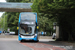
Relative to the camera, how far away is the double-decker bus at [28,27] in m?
24.6

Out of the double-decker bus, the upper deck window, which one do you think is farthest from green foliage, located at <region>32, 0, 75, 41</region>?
the double-decker bus

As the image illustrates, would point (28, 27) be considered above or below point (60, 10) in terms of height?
below

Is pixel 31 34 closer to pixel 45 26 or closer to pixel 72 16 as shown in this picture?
pixel 72 16

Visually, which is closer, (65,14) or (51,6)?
(51,6)

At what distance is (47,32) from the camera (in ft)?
194

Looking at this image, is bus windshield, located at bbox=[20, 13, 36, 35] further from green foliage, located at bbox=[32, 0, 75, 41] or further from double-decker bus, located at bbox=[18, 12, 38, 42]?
green foliage, located at bbox=[32, 0, 75, 41]

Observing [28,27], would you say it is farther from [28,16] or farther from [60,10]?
[60,10]

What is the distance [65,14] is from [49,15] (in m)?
3.29

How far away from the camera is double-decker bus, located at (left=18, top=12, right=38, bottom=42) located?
24625 millimetres

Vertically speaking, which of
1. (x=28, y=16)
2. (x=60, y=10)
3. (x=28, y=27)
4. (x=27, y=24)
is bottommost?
(x=28, y=27)

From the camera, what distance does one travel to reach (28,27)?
24844 millimetres

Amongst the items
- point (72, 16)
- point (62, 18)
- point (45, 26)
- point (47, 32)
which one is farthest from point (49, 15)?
point (47, 32)

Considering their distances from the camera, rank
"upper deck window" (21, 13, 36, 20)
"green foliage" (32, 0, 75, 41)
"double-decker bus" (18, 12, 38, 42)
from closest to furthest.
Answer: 1. "green foliage" (32, 0, 75, 41)
2. "double-decker bus" (18, 12, 38, 42)
3. "upper deck window" (21, 13, 36, 20)

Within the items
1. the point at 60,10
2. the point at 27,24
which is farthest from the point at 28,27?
the point at 60,10
